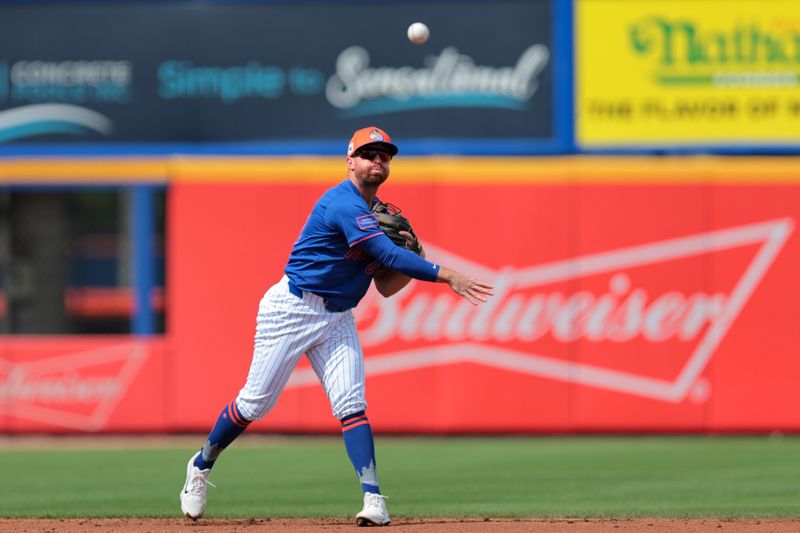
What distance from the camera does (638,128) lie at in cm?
1183

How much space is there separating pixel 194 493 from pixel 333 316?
1.07 metres

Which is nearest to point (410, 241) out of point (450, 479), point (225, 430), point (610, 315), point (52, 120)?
point (225, 430)

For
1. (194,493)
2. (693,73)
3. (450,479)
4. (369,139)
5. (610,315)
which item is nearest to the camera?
(369,139)

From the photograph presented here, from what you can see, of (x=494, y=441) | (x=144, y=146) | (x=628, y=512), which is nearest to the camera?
(x=628, y=512)

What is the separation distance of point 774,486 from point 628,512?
65.5 inches

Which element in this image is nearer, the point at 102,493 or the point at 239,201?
the point at 102,493

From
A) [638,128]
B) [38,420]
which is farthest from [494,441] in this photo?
[38,420]

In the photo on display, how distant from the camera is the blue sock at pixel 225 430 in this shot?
19.8 ft

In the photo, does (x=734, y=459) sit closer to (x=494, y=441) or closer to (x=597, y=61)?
(x=494, y=441)

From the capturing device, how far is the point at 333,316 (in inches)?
237

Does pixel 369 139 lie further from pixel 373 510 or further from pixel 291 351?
pixel 373 510

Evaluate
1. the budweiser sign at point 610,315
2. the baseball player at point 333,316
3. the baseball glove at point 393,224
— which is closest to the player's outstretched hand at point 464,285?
the baseball player at point 333,316

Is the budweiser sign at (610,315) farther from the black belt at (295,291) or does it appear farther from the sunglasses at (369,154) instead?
the sunglasses at (369,154)

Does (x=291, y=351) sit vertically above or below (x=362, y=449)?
above
